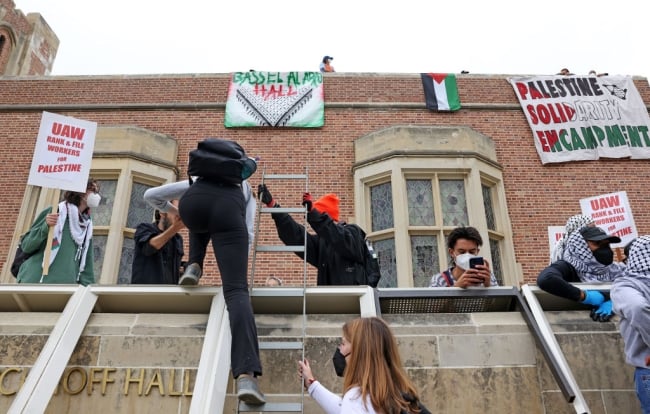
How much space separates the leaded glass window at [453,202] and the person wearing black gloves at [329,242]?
4215 mm

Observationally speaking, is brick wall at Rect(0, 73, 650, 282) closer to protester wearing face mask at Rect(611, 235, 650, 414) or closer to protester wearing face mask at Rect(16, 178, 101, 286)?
protester wearing face mask at Rect(16, 178, 101, 286)

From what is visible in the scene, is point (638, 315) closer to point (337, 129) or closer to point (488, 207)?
point (488, 207)

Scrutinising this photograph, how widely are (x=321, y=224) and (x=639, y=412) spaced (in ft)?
7.93

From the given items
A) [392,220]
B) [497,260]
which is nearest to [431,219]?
[392,220]

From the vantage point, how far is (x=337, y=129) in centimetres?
924

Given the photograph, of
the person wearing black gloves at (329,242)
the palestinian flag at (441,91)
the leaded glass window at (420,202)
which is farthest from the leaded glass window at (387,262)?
the person wearing black gloves at (329,242)

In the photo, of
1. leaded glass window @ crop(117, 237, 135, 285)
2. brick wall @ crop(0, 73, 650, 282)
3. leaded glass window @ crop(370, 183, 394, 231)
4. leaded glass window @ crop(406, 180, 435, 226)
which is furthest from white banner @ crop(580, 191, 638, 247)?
leaded glass window @ crop(117, 237, 135, 285)

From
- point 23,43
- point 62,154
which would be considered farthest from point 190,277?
point 23,43

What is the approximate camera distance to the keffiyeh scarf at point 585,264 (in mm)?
3943

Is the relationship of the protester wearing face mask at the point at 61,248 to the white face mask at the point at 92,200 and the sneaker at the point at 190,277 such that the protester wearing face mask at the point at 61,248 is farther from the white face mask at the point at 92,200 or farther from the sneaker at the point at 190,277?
the sneaker at the point at 190,277

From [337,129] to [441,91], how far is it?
6.92ft

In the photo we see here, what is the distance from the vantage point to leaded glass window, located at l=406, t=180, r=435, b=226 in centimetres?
832

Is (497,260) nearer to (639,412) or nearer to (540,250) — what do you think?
(540,250)

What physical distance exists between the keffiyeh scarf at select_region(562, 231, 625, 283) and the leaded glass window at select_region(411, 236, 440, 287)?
3.92m
